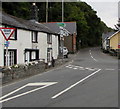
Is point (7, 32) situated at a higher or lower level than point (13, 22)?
lower

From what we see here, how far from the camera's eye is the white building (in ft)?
69.5

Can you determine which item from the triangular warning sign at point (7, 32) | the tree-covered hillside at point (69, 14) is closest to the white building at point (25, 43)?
the triangular warning sign at point (7, 32)

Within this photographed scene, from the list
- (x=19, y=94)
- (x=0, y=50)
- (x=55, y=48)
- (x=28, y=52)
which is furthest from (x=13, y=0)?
(x=19, y=94)

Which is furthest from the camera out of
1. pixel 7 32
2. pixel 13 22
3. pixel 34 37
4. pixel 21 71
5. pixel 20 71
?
pixel 34 37

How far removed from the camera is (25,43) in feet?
78.8

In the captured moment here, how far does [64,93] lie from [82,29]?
6021cm

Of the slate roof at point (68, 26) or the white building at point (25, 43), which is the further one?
the slate roof at point (68, 26)

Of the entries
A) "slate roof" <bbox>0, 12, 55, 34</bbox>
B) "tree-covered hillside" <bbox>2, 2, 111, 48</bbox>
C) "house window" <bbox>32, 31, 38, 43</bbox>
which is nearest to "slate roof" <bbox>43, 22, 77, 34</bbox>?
"tree-covered hillside" <bbox>2, 2, 111, 48</bbox>

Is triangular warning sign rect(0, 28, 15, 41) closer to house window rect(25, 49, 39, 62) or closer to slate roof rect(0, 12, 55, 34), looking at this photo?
slate roof rect(0, 12, 55, 34)

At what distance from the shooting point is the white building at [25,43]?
21172 millimetres

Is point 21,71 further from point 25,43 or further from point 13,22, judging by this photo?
point 25,43

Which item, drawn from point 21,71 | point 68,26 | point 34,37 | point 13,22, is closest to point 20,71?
point 21,71

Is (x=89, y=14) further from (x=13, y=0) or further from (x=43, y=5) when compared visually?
(x=13, y=0)

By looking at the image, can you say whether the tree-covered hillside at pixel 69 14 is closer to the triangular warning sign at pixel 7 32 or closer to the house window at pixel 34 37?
the house window at pixel 34 37
